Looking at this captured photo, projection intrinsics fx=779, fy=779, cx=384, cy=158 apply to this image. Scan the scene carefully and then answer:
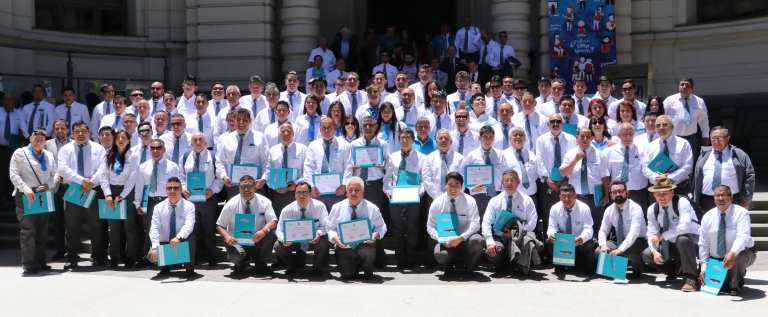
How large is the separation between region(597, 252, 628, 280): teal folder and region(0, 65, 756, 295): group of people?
18 cm

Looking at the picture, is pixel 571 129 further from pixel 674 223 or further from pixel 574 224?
pixel 674 223

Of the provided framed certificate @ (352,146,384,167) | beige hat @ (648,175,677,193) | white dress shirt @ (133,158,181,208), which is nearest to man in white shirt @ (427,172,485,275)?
framed certificate @ (352,146,384,167)

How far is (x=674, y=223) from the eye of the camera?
925cm

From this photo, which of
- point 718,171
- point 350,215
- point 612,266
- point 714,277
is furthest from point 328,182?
point 718,171

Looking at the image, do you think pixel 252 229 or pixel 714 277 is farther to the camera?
pixel 252 229

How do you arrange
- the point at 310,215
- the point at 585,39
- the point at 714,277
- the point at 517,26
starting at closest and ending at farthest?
1. the point at 714,277
2. the point at 310,215
3. the point at 585,39
4. the point at 517,26

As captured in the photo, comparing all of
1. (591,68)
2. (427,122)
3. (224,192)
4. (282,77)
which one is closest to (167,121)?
(224,192)

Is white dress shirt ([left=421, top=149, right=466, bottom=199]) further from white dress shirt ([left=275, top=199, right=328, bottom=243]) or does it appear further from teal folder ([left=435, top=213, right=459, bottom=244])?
white dress shirt ([left=275, top=199, right=328, bottom=243])

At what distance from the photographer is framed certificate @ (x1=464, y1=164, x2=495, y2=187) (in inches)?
402

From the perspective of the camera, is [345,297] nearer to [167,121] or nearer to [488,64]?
[167,121]

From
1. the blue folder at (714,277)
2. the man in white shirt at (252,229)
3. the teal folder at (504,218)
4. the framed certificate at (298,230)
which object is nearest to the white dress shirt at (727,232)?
the blue folder at (714,277)

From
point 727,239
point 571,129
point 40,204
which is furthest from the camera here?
point 571,129

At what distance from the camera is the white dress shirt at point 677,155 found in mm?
10141

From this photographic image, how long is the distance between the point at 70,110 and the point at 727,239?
10.5m
